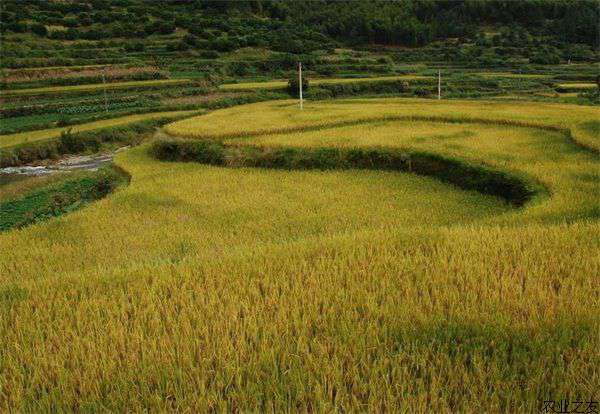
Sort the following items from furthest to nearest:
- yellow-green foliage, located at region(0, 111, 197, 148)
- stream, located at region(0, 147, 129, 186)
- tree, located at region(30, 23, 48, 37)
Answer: tree, located at region(30, 23, 48, 37) < yellow-green foliage, located at region(0, 111, 197, 148) < stream, located at region(0, 147, 129, 186)

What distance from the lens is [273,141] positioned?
1276 centimetres

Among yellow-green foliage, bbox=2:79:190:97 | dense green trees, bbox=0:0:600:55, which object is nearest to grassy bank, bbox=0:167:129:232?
yellow-green foliage, bbox=2:79:190:97

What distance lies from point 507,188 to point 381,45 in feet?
213

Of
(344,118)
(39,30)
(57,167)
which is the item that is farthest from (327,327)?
(39,30)

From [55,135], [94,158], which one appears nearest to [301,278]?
[94,158]

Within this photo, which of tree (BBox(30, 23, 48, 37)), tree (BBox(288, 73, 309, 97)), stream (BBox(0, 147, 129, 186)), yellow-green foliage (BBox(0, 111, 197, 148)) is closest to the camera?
stream (BBox(0, 147, 129, 186))

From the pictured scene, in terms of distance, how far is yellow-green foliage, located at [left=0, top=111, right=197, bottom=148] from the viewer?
18.9 m

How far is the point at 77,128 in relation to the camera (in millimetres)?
21547

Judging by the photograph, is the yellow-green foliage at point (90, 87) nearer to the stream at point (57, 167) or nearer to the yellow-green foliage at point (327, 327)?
the stream at point (57, 167)

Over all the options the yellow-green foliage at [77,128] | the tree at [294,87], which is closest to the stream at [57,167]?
the yellow-green foliage at [77,128]

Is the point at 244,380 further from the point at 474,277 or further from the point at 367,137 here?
the point at 367,137

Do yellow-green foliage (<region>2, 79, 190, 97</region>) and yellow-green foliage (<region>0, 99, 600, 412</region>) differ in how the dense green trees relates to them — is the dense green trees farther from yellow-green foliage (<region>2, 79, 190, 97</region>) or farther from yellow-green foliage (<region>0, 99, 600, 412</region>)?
yellow-green foliage (<region>0, 99, 600, 412</region>)

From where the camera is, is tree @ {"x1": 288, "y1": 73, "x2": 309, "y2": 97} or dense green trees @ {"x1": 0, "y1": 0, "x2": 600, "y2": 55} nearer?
tree @ {"x1": 288, "y1": 73, "x2": 309, "y2": 97}

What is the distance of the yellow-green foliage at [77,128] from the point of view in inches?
743
